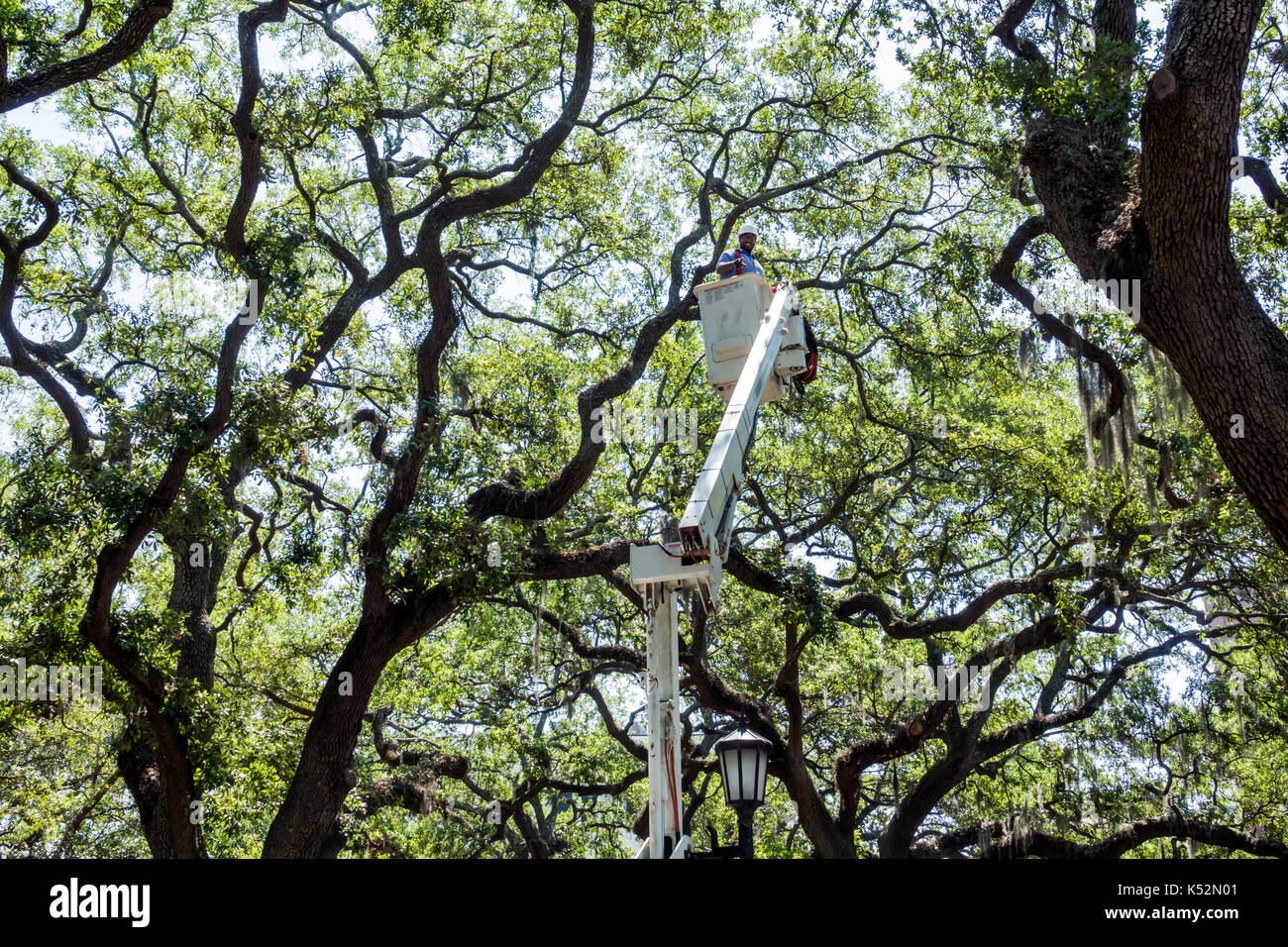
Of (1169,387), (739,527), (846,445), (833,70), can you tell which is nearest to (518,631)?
(739,527)

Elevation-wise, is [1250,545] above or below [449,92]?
below

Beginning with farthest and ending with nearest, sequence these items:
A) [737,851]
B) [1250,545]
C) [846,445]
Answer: [846,445] → [1250,545] → [737,851]

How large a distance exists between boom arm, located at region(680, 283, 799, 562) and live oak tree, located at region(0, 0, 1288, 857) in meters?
2.21

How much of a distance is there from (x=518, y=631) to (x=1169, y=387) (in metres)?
10.0

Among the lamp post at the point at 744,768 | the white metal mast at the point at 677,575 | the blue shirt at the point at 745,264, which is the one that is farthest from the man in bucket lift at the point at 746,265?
the lamp post at the point at 744,768

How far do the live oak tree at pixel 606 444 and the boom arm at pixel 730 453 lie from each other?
7.25ft

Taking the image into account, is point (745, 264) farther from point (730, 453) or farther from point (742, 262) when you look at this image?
point (730, 453)

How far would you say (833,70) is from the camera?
12.6 m

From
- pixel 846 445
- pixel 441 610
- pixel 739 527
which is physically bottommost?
pixel 441 610

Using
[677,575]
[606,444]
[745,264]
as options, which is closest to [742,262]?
[745,264]

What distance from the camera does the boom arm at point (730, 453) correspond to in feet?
16.6

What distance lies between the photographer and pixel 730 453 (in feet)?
18.2

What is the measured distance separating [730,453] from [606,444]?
7.49 meters
